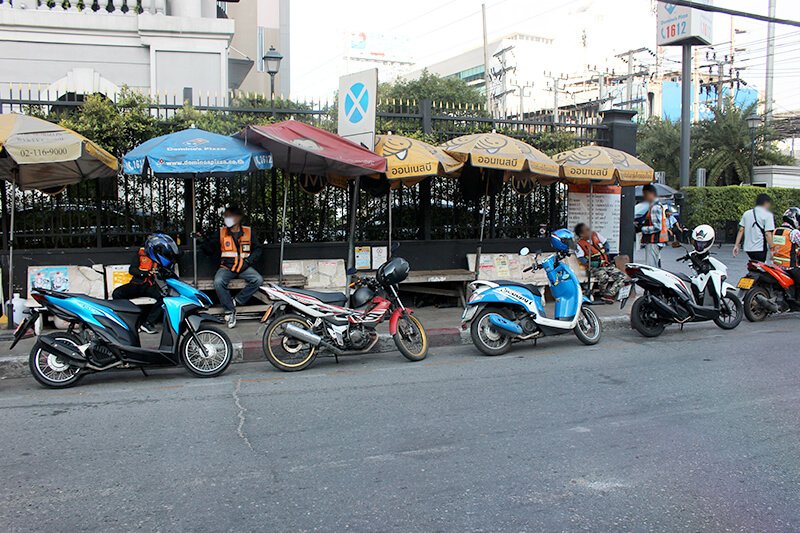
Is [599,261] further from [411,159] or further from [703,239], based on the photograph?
[411,159]

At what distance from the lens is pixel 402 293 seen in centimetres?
1090

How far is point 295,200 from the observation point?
33.9 feet

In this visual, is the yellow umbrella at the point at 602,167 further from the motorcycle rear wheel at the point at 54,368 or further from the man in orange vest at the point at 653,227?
the motorcycle rear wheel at the point at 54,368

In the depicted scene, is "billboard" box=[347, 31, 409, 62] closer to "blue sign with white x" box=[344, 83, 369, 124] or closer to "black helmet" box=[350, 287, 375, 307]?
"blue sign with white x" box=[344, 83, 369, 124]

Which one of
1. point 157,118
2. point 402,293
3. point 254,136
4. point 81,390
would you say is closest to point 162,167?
point 254,136

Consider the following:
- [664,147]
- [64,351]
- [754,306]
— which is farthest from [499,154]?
[664,147]

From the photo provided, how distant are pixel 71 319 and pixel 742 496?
5.96m

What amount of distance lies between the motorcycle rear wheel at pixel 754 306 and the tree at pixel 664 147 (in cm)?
2799

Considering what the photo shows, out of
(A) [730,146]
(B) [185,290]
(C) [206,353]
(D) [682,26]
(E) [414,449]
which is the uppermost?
(D) [682,26]

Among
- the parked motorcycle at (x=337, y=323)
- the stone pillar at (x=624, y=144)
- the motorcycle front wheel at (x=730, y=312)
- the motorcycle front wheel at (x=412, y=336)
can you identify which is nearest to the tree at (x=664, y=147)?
the stone pillar at (x=624, y=144)

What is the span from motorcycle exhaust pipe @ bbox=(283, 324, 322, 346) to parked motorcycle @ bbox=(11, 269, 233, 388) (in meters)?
0.68

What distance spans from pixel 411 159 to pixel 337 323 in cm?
298

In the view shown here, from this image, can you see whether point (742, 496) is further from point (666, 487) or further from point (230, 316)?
point (230, 316)

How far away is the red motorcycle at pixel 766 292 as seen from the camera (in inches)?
381
